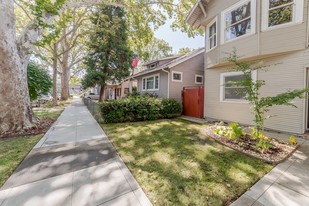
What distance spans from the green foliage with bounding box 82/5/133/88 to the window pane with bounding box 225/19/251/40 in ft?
42.7

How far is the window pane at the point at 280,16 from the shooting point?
227 inches

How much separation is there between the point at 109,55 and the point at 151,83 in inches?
292

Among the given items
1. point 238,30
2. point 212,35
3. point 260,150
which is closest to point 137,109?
point 260,150

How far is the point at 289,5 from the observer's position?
5742 mm

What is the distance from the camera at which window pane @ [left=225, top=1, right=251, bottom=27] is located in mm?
6816

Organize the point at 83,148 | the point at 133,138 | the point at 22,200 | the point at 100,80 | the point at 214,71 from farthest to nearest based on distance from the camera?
the point at 100,80, the point at 214,71, the point at 133,138, the point at 83,148, the point at 22,200

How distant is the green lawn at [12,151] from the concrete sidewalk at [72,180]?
144 millimetres

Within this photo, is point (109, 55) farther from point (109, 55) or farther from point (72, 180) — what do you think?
point (72, 180)

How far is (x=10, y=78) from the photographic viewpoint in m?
5.95

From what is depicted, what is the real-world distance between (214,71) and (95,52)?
14.6 m

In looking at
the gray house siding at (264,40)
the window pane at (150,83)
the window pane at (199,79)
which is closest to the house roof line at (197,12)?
the gray house siding at (264,40)

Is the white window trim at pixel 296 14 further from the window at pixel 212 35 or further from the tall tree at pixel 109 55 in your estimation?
the tall tree at pixel 109 55

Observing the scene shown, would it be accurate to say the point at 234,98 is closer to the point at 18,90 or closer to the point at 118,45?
the point at 18,90

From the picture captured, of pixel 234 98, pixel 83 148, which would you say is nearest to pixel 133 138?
pixel 83 148
